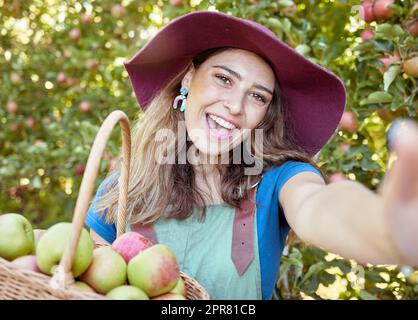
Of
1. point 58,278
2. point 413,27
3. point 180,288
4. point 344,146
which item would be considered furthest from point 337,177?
point 58,278

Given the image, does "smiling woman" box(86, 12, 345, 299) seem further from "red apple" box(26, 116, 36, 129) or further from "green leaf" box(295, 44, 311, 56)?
"red apple" box(26, 116, 36, 129)

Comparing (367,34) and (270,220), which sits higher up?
(367,34)

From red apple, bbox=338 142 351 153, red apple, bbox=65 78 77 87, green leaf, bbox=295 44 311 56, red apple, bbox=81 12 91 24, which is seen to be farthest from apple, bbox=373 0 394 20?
red apple, bbox=65 78 77 87

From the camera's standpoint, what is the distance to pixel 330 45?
202 cm

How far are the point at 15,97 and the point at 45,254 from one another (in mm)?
2394

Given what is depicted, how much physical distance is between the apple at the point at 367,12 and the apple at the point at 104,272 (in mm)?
1273

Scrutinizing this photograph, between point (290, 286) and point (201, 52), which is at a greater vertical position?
point (201, 52)

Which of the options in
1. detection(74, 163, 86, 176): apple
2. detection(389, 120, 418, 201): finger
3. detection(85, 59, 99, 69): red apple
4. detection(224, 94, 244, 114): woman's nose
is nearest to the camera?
detection(389, 120, 418, 201): finger

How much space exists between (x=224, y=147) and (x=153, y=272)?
1.63 feet

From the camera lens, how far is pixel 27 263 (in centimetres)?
102

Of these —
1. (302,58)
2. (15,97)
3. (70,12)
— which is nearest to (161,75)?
(302,58)

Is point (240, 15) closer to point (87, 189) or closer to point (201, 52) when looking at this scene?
point (201, 52)

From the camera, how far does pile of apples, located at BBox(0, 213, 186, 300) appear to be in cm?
98

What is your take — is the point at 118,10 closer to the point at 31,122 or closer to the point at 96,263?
the point at 31,122
